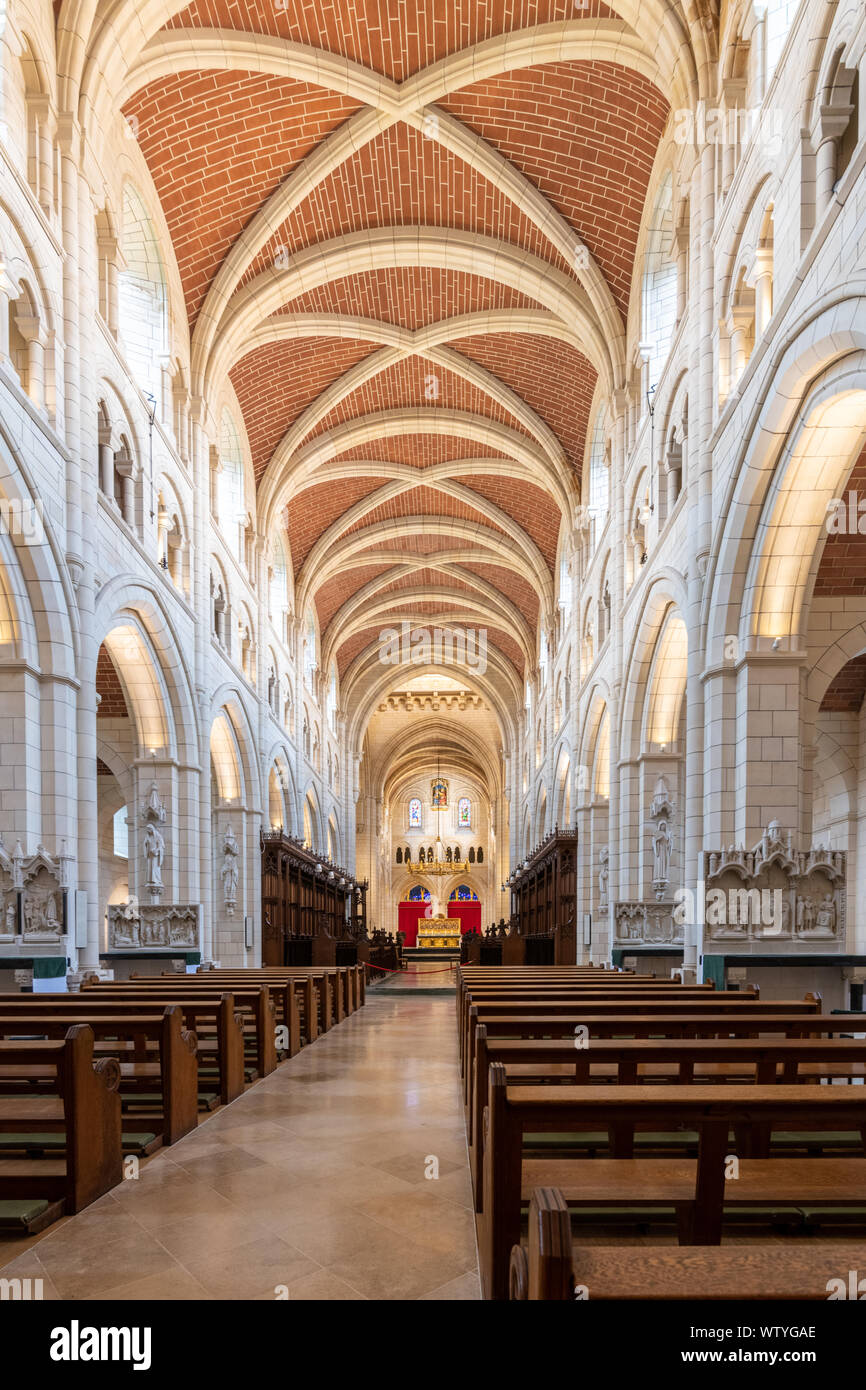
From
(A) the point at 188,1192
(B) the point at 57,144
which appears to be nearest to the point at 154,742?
(B) the point at 57,144

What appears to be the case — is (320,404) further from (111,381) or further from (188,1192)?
(188,1192)

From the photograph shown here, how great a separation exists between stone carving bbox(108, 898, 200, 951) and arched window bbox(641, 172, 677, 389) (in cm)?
1081

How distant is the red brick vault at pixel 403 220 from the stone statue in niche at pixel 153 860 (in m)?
8.13

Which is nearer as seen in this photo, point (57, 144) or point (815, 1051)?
point (815, 1051)

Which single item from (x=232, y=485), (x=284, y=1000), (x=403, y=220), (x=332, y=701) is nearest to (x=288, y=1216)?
(x=284, y=1000)

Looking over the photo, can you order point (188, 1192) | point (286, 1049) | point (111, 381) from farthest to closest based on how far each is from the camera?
point (111, 381)
point (286, 1049)
point (188, 1192)

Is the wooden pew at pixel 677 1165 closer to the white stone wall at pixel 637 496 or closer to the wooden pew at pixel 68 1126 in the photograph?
the wooden pew at pixel 68 1126

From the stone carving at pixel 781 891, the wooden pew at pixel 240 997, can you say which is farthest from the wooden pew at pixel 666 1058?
the stone carving at pixel 781 891

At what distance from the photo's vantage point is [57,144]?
36.6ft

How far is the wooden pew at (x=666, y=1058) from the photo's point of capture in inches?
161

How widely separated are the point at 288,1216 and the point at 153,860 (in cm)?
1116

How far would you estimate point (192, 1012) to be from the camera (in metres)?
7.00

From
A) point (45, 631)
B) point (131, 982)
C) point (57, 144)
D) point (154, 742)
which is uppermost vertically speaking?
point (57, 144)
